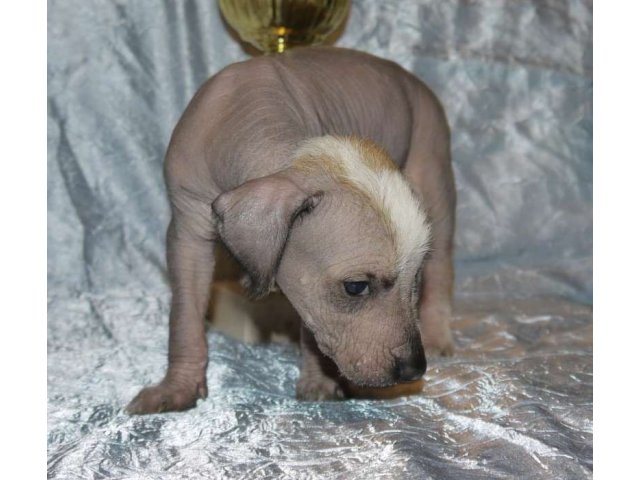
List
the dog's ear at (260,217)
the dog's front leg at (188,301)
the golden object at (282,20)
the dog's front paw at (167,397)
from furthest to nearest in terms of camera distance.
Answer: the golden object at (282,20) → the dog's front leg at (188,301) → the dog's front paw at (167,397) → the dog's ear at (260,217)

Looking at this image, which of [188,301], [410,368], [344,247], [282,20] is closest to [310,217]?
[344,247]

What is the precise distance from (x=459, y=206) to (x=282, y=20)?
1353mm

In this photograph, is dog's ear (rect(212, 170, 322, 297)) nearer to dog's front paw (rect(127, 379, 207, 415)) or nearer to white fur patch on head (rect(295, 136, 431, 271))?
white fur patch on head (rect(295, 136, 431, 271))

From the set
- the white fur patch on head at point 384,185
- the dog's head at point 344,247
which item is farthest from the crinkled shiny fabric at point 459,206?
the white fur patch on head at point 384,185

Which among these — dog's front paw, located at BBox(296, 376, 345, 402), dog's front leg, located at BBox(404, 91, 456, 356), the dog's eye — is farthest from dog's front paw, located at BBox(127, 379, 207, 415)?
dog's front leg, located at BBox(404, 91, 456, 356)

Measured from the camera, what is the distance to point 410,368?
8.87ft

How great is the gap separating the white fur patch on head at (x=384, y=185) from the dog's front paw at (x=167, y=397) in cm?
81

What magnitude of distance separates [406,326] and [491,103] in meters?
2.46

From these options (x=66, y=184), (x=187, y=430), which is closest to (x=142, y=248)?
Result: (x=66, y=184)

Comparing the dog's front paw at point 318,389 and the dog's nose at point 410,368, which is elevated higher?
the dog's nose at point 410,368

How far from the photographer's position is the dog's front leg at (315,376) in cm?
319

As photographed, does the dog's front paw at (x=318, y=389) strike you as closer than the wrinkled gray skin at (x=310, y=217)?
No

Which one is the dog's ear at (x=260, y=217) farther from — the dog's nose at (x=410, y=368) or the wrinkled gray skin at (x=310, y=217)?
the dog's nose at (x=410, y=368)

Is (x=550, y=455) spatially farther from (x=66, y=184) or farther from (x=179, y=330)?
(x=66, y=184)
